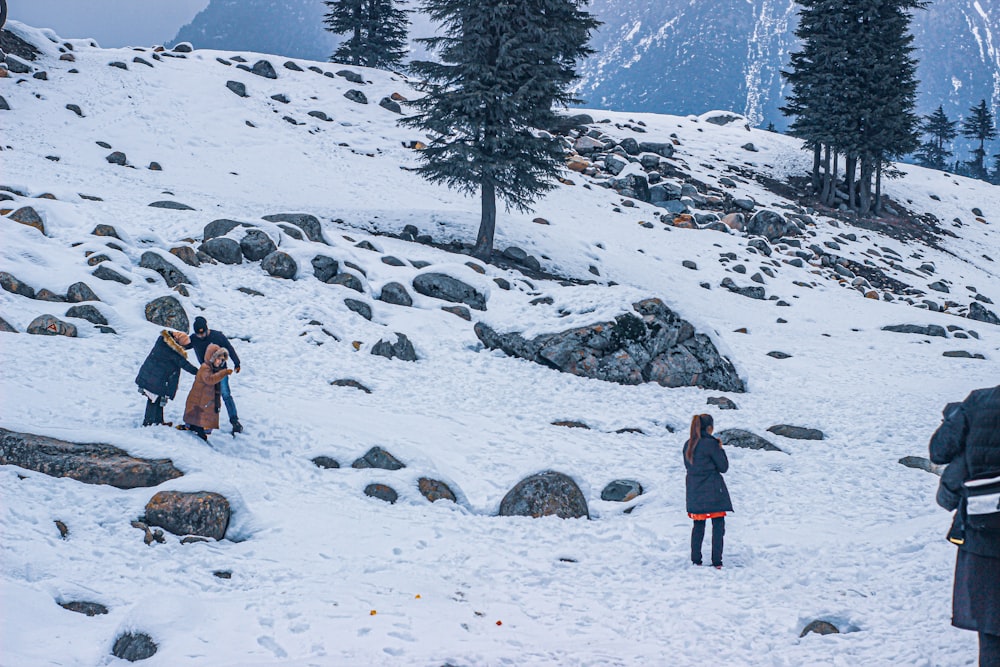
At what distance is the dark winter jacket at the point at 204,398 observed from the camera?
922cm

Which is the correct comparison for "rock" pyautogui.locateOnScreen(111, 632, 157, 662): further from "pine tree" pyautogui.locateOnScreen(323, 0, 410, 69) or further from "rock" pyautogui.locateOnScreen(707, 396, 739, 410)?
"pine tree" pyautogui.locateOnScreen(323, 0, 410, 69)

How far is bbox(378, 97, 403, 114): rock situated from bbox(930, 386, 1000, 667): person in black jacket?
3729cm

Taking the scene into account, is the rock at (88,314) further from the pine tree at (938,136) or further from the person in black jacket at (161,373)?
the pine tree at (938,136)

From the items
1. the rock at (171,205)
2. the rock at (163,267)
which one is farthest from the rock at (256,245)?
the rock at (171,205)

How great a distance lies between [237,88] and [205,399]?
31215mm

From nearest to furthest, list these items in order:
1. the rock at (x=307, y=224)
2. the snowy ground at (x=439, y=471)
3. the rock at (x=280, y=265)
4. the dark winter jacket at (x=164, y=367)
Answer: the snowy ground at (x=439, y=471)
the dark winter jacket at (x=164, y=367)
the rock at (x=280, y=265)
the rock at (x=307, y=224)

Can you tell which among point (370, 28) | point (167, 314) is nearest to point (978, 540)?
point (167, 314)

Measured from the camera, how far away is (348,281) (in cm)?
1769

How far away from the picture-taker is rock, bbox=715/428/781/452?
1195cm

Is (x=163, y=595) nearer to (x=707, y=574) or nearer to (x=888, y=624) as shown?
(x=707, y=574)

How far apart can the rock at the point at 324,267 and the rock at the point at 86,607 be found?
508 inches

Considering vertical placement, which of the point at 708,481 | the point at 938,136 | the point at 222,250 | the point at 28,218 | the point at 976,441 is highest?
the point at 938,136

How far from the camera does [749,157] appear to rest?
152ft

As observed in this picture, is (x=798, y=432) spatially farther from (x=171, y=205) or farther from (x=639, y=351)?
(x=171, y=205)
